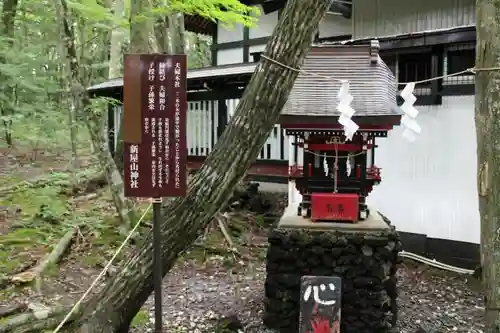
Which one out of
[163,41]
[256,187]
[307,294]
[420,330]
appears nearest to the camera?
[307,294]

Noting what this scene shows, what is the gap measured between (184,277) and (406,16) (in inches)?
299

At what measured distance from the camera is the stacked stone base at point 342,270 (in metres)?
6.73

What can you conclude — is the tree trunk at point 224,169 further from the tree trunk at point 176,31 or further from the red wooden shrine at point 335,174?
the tree trunk at point 176,31

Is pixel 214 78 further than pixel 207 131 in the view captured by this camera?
No

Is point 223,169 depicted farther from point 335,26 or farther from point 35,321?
point 335,26

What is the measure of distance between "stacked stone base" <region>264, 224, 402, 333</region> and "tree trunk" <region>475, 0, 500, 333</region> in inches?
98.1

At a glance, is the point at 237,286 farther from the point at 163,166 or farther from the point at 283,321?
the point at 163,166

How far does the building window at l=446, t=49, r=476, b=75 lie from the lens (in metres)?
9.46

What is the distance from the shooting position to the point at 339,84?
7012mm

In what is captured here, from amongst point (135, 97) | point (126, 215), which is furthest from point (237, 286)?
point (135, 97)

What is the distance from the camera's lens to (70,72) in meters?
8.59

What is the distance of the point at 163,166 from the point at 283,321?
393cm

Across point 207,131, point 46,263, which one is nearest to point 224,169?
point 46,263

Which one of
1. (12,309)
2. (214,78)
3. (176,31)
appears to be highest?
(176,31)
